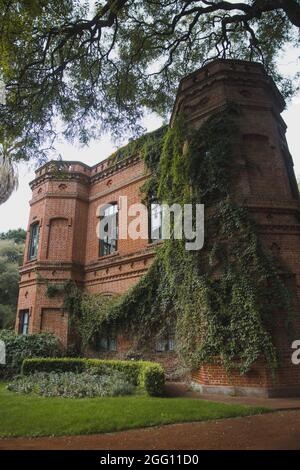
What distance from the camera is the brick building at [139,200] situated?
914 centimetres

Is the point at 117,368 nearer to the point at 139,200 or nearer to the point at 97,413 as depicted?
the point at 97,413

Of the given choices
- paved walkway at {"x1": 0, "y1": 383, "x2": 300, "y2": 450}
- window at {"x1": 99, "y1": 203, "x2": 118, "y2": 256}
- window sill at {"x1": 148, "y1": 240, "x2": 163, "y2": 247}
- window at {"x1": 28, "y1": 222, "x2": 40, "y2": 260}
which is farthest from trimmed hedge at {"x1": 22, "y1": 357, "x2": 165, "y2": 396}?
window at {"x1": 28, "y1": 222, "x2": 40, "y2": 260}

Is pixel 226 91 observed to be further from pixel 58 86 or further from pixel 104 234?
pixel 104 234

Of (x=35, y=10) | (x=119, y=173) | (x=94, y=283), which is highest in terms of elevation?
(x=119, y=173)

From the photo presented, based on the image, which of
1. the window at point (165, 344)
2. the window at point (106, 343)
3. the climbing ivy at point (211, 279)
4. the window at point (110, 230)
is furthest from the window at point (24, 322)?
the window at point (165, 344)

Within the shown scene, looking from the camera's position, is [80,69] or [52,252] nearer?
[80,69]

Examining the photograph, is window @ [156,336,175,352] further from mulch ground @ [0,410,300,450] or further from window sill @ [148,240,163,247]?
mulch ground @ [0,410,300,450]

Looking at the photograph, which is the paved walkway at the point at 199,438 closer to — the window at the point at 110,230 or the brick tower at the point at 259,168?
the brick tower at the point at 259,168

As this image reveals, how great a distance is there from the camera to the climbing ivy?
8281 millimetres

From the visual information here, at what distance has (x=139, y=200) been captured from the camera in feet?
48.1

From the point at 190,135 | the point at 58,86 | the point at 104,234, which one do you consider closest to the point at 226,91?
the point at 190,135
